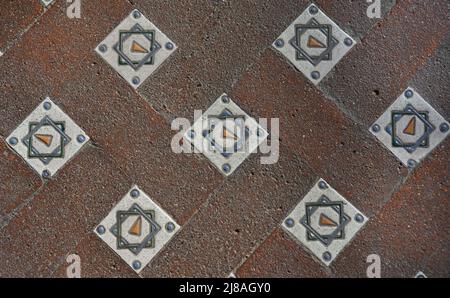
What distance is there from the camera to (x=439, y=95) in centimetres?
171

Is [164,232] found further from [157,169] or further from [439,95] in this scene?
[439,95]

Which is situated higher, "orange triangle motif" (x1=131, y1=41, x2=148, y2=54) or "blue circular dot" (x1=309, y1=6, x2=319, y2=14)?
"blue circular dot" (x1=309, y1=6, x2=319, y2=14)

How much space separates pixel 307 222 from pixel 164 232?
49cm

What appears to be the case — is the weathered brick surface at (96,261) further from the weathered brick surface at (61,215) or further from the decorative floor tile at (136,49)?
the decorative floor tile at (136,49)

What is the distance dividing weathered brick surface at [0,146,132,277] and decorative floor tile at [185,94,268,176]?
0.29 meters

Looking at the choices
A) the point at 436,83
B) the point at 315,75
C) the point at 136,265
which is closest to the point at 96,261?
the point at 136,265

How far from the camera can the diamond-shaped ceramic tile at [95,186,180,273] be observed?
167cm

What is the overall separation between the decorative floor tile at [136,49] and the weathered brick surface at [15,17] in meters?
0.26

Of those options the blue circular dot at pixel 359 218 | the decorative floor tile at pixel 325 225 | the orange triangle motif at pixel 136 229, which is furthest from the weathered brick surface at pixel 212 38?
the blue circular dot at pixel 359 218

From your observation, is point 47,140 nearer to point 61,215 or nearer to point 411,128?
point 61,215

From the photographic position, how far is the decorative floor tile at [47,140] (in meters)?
1.69

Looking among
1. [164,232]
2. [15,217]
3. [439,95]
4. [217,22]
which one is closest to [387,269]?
[439,95]

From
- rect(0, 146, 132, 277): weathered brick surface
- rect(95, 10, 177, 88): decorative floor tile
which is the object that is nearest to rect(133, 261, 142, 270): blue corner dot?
rect(0, 146, 132, 277): weathered brick surface

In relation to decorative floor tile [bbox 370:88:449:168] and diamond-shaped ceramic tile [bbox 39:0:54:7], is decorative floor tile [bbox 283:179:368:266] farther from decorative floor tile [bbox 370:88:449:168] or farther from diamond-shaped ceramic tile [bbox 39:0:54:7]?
diamond-shaped ceramic tile [bbox 39:0:54:7]
